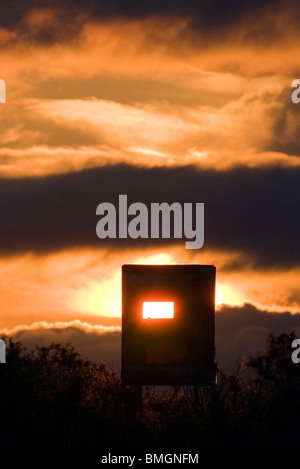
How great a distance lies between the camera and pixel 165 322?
127 ft

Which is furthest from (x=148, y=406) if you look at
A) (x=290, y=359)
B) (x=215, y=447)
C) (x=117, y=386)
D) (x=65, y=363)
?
(x=65, y=363)

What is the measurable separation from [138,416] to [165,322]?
312cm

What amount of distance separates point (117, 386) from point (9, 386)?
12.0 ft

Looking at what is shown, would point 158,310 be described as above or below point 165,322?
above

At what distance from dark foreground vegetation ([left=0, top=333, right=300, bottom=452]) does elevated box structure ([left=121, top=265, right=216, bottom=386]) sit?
0.92 metres

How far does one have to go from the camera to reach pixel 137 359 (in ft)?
127

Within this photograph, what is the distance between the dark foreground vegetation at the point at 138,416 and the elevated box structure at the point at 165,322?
3.02ft

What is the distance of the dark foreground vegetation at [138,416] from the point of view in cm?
3700

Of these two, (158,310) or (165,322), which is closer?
(165,322)

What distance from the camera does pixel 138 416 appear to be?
3850cm

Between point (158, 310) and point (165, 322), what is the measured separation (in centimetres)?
48

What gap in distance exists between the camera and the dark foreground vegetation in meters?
37.0
